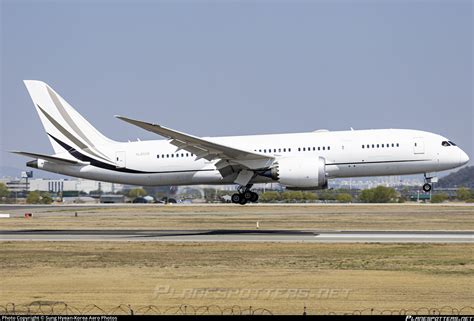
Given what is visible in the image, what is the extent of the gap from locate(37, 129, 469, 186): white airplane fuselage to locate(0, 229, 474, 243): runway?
5874mm

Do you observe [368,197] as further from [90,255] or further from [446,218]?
[90,255]

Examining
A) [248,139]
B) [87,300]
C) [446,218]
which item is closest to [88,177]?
[248,139]

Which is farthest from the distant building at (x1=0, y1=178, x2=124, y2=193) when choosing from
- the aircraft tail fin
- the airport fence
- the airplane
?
the airport fence

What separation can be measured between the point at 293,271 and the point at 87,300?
7.37m

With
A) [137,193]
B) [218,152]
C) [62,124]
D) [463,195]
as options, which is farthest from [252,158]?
[137,193]

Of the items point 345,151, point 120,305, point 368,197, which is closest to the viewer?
point 120,305

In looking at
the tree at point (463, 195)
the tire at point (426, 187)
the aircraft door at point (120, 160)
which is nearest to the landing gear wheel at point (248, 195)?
the aircraft door at point (120, 160)

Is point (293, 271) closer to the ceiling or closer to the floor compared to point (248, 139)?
closer to the floor

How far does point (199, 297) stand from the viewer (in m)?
20.3

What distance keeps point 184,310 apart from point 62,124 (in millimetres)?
35075

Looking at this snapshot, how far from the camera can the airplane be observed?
4188 centimetres

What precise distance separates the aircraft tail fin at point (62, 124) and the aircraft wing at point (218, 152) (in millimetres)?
7903

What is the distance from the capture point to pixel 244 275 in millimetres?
23766

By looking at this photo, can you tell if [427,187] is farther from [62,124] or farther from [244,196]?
[62,124]
